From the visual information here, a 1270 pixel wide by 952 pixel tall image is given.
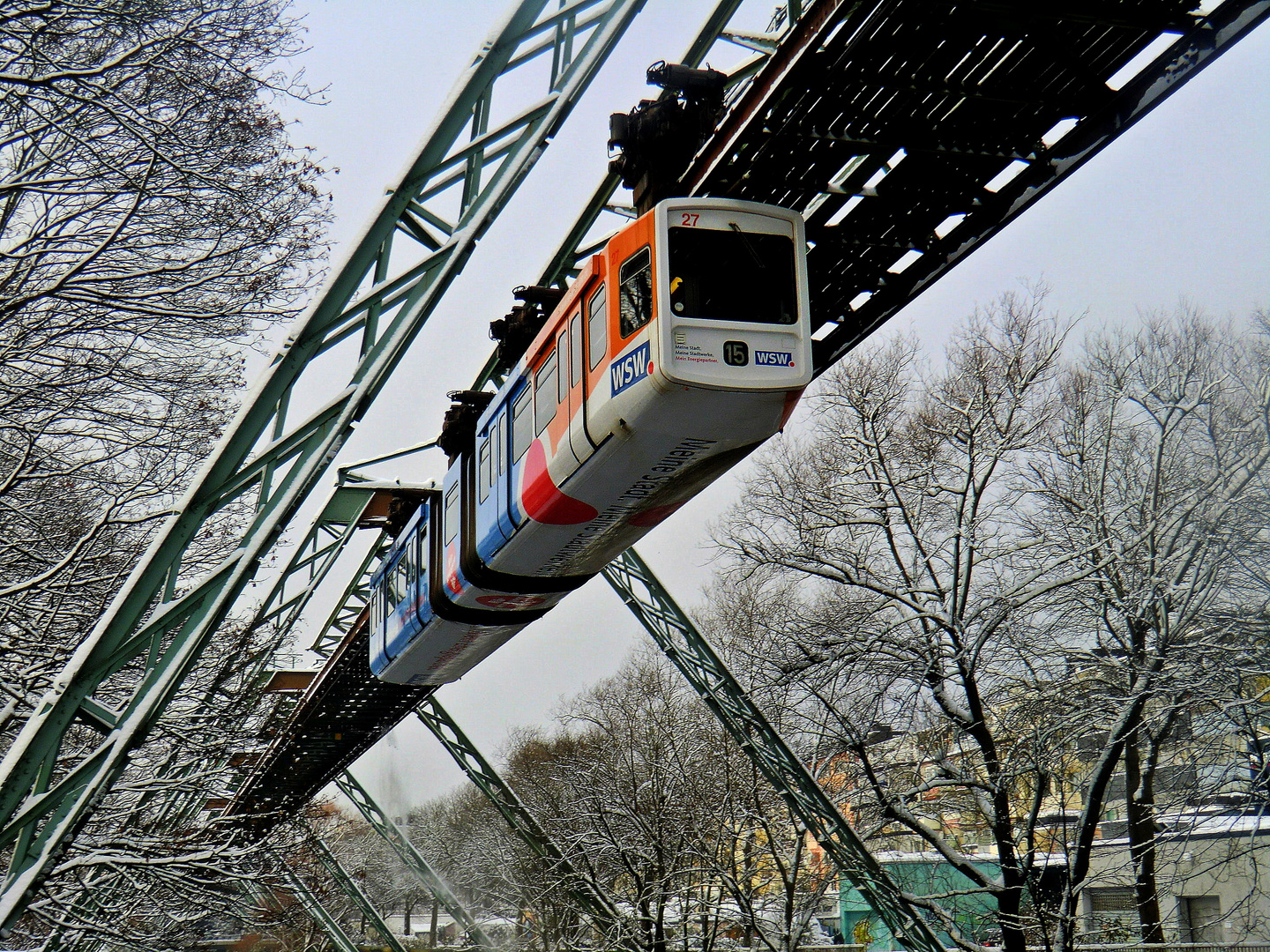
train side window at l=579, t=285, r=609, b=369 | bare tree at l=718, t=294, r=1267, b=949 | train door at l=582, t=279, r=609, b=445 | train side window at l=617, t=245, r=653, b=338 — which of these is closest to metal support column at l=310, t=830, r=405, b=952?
bare tree at l=718, t=294, r=1267, b=949

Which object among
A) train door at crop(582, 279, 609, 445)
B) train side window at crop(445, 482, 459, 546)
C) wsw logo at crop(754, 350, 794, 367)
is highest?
train side window at crop(445, 482, 459, 546)

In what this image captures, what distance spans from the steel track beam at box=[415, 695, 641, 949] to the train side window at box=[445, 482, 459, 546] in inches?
421

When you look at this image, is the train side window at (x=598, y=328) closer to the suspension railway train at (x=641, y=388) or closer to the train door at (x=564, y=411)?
the suspension railway train at (x=641, y=388)

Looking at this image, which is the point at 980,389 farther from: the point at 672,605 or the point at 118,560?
the point at 118,560

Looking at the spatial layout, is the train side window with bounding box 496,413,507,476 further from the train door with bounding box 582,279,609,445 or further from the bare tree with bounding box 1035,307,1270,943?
the bare tree with bounding box 1035,307,1270,943

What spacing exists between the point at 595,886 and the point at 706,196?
56.3 ft

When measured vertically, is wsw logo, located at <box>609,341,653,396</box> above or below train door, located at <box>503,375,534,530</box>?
below

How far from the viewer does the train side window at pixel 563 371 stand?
6836 mm

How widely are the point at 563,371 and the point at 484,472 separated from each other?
7.93 feet

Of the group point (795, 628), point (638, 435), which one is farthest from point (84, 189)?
point (795, 628)

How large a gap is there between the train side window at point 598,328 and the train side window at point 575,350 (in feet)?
0.62

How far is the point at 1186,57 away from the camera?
5.07 meters

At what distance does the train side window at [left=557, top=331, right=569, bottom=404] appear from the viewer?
684 centimetres

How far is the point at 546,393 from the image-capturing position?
7316mm
